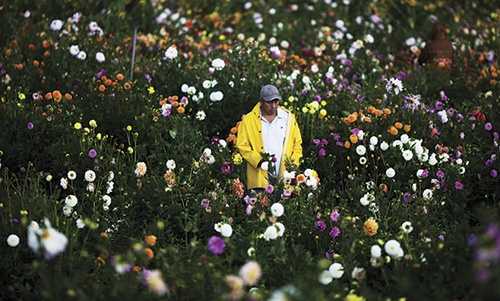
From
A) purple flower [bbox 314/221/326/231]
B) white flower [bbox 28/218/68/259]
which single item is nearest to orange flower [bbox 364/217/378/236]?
purple flower [bbox 314/221/326/231]

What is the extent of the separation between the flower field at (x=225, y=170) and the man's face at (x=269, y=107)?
50 cm

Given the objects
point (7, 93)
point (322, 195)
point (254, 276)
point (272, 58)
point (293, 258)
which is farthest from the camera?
point (272, 58)

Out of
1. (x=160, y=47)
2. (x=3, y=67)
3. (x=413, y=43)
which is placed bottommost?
(x=3, y=67)

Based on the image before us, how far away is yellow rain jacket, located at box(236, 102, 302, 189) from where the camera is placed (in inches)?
214

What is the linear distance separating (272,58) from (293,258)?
13.7 ft

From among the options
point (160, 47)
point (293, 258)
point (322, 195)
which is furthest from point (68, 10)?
point (293, 258)

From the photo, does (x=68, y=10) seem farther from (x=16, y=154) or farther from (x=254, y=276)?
(x=254, y=276)

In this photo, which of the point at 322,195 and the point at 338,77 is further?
the point at 338,77

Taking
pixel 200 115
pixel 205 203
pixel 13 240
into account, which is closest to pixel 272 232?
pixel 205 203

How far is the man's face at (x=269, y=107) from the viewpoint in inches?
215

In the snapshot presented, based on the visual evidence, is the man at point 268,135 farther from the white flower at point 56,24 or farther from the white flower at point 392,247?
the white flower at point 56,24

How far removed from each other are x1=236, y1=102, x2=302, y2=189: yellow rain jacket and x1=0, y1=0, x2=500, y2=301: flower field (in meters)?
0.19

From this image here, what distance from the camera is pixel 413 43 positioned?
993cm

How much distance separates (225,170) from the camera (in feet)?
18.2
